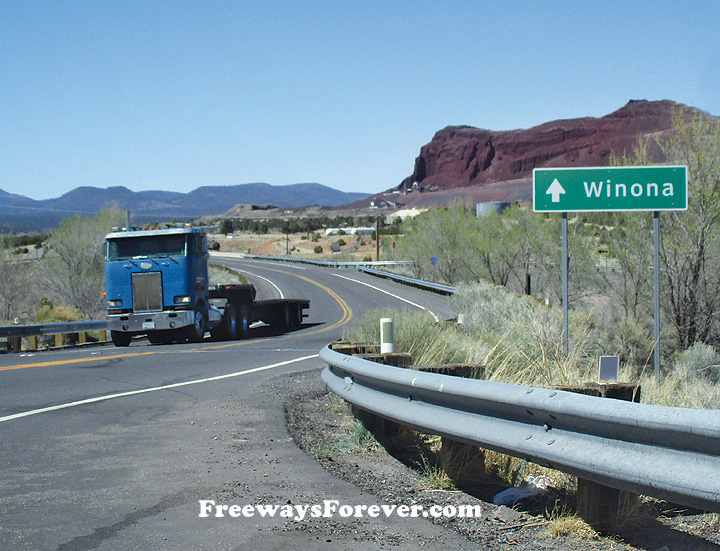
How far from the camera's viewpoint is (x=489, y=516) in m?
4.69

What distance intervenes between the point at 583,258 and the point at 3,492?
89.8 feet

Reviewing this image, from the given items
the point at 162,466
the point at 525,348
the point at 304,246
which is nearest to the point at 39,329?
the point at 525,348

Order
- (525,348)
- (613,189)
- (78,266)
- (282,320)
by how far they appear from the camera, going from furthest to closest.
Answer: (78,266) → (282,320) → (613,189) → (525,348)

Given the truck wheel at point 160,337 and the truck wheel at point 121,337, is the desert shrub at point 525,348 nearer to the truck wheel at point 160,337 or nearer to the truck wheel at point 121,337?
the truck wheel at point 160,337

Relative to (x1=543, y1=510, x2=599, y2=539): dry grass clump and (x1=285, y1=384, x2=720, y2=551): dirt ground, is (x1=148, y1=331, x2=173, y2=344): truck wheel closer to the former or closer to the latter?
(x1=285, y1=384, x2=720, y2=551): dirt ground

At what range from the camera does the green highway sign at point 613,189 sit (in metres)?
10.9

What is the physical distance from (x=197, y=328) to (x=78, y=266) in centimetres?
2952

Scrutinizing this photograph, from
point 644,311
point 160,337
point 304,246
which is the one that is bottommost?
point 160,337

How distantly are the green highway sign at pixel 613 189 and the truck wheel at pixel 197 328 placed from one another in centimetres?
1187

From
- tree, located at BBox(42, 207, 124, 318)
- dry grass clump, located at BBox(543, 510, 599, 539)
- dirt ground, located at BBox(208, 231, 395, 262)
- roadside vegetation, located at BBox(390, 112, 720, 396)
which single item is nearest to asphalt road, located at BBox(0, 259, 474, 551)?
dry grass clump, located at BBox(543, 510, 599, 539)

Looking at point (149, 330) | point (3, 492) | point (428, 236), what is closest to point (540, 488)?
point (3, 492)

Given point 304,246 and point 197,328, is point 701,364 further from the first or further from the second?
point 304,246

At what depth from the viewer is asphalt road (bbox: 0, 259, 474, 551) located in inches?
171

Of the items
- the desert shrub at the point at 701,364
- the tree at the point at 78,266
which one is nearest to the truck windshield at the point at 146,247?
the desert shrub at the point at 701,364
